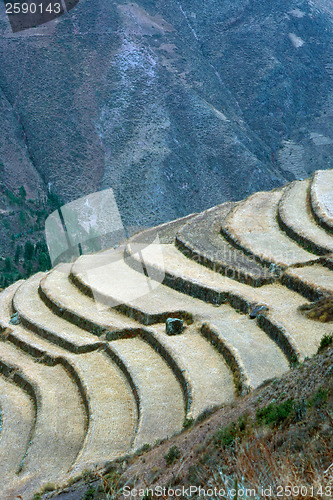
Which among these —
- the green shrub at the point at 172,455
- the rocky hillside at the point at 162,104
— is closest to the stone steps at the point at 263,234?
the green shrub at the point at 172,455

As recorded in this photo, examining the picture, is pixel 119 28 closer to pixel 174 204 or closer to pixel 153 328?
pixel 174 204

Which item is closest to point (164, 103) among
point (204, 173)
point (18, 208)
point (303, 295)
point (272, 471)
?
point (204, 173)

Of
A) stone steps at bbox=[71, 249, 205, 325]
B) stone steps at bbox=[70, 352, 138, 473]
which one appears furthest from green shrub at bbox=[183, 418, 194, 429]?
stone steps at bbox=[71, 249, 205, 325]

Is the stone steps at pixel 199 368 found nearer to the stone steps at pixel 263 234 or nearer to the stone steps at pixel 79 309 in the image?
the stone steps at pixel 79 309

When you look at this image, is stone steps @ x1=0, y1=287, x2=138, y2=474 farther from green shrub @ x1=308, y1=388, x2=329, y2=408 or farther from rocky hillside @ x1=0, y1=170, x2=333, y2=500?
green shrub @ x1=308, y1=388, x2=329, y2=408

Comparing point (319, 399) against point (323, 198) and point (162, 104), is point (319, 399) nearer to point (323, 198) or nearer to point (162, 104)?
point (323, 198)

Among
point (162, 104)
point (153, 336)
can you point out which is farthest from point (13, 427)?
point (162, 104)

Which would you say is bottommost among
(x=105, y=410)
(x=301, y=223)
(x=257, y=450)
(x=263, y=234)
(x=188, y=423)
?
(x=263, y=234)
